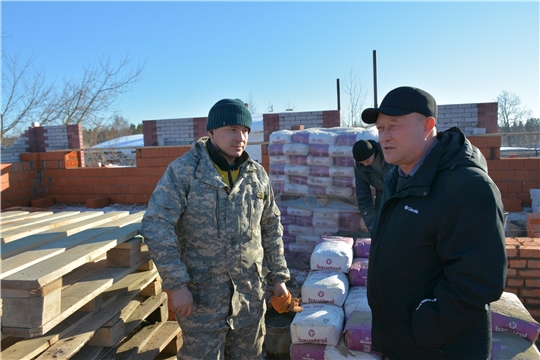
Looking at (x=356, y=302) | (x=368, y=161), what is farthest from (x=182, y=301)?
(x=368, y=161)

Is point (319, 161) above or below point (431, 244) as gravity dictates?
above

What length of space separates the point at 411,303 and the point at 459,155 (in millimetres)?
665

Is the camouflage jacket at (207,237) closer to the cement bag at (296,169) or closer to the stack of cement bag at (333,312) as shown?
the stack of cement bag at (333,312)

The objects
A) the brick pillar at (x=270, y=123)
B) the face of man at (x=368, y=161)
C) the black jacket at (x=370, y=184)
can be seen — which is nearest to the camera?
the face of man at (x=368, y=161)

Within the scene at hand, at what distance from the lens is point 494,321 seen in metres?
2.59

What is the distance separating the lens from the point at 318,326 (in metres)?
2.75

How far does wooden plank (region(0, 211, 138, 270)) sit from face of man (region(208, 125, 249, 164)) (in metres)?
0.94

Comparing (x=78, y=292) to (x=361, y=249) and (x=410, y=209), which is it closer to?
(x=410, y=209)

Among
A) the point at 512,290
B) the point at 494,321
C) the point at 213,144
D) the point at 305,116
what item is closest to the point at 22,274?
the point at 213,144

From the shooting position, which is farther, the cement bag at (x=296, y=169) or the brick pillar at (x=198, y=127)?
the brick pillar at (x=198, y=127)

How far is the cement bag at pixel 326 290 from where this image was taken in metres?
3.09

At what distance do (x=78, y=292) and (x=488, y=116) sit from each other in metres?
7.89

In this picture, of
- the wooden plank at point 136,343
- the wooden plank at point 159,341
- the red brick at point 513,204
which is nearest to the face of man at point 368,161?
the wooden plank at point 159,341

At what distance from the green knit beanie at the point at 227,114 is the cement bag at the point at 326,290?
1.59m
